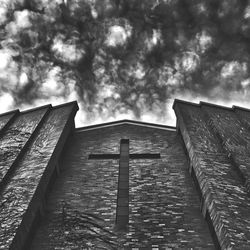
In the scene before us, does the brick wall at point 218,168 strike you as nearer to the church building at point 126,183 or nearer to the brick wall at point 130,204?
the church building at point 126,183

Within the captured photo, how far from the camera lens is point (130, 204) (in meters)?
7.29

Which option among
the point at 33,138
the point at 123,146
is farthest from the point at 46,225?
the point at 123,146

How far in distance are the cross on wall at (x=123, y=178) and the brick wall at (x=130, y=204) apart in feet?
0.43

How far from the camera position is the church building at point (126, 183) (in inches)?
246

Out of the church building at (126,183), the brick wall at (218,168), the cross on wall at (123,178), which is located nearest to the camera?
the brick wall at (218,168)

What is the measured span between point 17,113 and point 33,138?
7.97 feet

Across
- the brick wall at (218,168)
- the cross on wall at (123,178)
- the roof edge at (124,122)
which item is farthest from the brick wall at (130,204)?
the roof edge at (124,122)

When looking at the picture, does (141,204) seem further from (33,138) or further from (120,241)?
(33,138)

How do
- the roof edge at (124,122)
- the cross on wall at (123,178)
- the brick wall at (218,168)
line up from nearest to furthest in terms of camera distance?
1. the brick wall at (218,168)
2. the cross on wall at (123,178)
3. the roof edge at (124,122)

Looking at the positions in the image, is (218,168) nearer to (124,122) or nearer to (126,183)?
(126,183)

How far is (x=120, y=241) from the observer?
6281 mm

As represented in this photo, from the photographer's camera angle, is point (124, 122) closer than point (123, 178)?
No

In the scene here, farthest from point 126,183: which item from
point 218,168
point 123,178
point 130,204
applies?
point 218,168

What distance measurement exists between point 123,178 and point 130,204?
1.21 m
